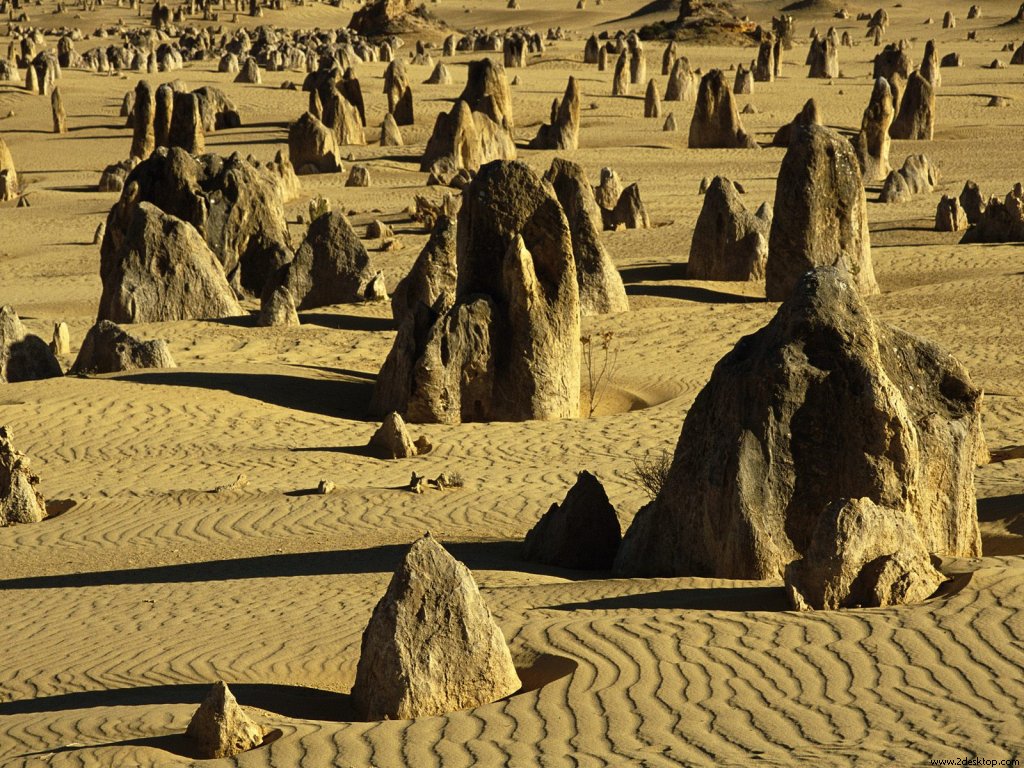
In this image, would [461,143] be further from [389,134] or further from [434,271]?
[434,271]

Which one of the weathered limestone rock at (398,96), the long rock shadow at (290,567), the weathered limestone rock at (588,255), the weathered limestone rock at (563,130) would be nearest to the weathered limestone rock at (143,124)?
the weathered limestone rock at (398,96)

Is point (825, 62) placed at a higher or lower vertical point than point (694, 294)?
higher

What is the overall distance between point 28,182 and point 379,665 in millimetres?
27235

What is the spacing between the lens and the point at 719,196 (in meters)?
19.4

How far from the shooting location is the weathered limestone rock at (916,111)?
3338cm

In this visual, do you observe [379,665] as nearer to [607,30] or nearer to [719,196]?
[719,196]

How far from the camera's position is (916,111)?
1316 inches

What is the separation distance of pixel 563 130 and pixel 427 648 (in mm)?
26608

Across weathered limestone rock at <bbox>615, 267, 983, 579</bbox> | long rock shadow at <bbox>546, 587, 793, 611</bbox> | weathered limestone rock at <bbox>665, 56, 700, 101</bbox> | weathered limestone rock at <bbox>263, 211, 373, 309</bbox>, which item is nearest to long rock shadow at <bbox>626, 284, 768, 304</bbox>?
weathered limestone rock at <bbox>263, 211, 373, 309</bbox>

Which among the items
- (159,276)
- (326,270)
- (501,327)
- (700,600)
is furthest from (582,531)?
(159,276)

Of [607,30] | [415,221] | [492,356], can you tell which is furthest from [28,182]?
[607,30]

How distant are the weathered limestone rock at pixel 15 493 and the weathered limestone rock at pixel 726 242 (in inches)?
394

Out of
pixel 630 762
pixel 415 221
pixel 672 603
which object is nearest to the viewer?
pixel 630 762

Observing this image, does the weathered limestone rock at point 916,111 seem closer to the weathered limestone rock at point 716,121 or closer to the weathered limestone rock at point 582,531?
the weathered limestone rock at point 716,121
